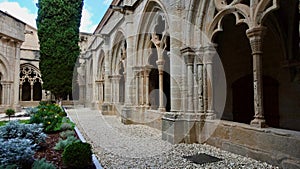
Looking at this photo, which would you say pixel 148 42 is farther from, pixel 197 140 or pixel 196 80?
pixel 197 140

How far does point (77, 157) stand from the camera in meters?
2.93

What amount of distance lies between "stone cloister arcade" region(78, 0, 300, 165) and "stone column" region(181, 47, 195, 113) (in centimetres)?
2

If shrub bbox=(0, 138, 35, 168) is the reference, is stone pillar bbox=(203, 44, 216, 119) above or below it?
above

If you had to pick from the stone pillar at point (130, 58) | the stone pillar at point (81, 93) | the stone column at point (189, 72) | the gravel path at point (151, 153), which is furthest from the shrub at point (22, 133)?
the stone pillar at point (81, 93)

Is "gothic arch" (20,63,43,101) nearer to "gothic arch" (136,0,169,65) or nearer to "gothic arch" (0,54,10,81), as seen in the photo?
"gothic arch" (0,54,10,81)

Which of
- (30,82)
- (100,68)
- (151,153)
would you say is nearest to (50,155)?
(151,153)

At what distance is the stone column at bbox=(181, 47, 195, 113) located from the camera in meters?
4.95

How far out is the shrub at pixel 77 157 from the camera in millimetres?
2910

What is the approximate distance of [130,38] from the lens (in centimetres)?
834

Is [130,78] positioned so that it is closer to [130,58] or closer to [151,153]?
[130,58]

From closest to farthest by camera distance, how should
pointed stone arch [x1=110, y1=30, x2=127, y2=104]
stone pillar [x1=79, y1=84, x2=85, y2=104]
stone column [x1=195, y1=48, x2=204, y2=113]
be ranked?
stone column [x1=195, y1=48, x2=204, y2=113] < pointed stone arch [x1=110, y1=30, x2=127, y2=104] < stone pillar [x1=79, y1=84, x2=85, y2=104]

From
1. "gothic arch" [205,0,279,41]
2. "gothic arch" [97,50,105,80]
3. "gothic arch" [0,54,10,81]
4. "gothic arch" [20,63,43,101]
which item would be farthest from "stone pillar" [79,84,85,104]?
"gothic arch" [205,0,279,41]

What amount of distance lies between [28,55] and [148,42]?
1715 centimetres

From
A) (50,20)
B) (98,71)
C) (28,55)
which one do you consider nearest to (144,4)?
(98,71)
